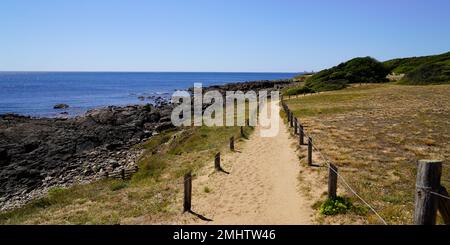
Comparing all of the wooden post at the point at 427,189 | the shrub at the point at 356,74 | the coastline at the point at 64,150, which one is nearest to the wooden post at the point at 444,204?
the wooden post at the point at 427,189

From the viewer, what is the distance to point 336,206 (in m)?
12.0

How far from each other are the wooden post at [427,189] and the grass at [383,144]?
4.08m

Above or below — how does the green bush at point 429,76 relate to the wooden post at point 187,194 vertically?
above

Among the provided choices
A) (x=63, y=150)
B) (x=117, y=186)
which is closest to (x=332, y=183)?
(x=117, y=186)

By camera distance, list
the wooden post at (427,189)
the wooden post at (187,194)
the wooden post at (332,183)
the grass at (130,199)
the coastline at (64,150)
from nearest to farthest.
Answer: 1. the wooden post at (427,189)
2. the wooden post at (332,183)
3. the wooden post at (187,194)
4. the grass at (130,199)
5. the coastline at (64,150)

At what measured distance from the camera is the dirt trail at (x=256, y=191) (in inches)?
488

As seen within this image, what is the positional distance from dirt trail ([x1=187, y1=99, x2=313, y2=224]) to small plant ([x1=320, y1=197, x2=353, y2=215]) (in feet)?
1.62

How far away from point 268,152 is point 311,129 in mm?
6967

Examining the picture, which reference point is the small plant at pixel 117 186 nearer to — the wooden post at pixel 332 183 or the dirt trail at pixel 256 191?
the dirt trail at pixel 256 191

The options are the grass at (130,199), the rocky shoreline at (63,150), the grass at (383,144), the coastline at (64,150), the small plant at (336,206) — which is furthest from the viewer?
the rocky shoreline at (63,150)

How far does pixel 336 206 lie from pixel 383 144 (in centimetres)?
1149

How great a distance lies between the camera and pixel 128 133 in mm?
42094
